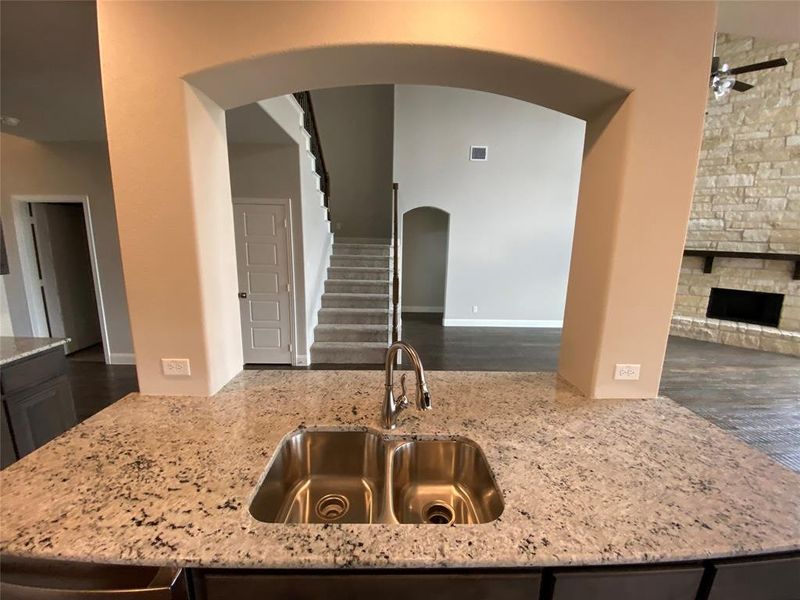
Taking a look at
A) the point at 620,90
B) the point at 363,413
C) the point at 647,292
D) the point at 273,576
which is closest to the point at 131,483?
the point at 273,576

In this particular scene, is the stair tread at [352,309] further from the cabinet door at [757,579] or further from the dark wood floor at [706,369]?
the cabinet door at [757,579]

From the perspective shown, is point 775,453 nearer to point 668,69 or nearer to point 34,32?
point 668,69

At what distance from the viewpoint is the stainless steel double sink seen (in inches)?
46.2

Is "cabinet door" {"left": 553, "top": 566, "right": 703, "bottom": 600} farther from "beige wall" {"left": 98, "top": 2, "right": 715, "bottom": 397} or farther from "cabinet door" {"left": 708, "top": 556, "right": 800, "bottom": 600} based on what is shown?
"beige wall" {"left": 98, "top": 2, "right": 715, "bottom": 397}

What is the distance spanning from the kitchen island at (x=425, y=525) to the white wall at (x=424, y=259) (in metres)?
5.70

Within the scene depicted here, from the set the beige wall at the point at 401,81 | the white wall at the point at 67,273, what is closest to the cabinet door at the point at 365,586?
the beige wall at the point at 401,81

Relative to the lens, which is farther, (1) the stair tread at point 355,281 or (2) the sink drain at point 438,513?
(1) the stair tread at point 355,281

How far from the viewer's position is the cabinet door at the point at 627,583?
2.61 feet

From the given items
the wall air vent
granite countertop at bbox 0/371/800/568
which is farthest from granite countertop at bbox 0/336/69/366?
the wall air vent

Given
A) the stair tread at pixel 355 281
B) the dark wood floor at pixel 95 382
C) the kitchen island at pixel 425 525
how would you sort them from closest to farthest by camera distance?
the kitchen island at pixel 425 525, the dark wood floor at pixel 95 382, the stair tread at pixel 355 281

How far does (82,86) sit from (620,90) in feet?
11.0

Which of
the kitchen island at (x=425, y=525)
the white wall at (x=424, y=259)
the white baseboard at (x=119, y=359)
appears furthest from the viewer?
the white wall at (x=424, y=259)

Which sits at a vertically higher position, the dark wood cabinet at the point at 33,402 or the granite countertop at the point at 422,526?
the granite countertop at the point at 422,526

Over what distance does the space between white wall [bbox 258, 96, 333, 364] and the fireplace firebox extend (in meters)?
6.62
